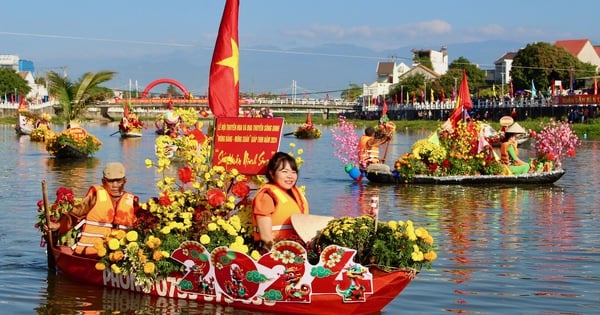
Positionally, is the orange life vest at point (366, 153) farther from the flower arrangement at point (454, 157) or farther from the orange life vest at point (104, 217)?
the orange life vest at point (104, 217)

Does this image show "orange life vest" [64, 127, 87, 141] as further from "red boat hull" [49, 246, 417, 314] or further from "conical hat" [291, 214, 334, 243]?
"conical hat" [291, 214, 334, 243]

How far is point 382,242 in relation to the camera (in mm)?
9922

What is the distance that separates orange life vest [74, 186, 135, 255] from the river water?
687 mm

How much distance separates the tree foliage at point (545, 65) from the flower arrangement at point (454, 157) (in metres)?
76.3

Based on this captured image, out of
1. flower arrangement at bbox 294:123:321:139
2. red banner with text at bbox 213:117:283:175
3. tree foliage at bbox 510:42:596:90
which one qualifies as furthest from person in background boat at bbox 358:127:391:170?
tree foliage at bbox 510:42:596:90

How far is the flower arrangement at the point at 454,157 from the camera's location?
25078 mm

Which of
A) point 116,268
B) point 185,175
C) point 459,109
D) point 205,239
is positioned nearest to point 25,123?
point 459,109


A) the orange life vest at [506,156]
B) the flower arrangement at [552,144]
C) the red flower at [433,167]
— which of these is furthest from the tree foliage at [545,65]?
the red flower at [433,167]

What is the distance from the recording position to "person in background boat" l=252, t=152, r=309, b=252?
34.2 ft

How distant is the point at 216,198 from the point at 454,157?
14.9 m

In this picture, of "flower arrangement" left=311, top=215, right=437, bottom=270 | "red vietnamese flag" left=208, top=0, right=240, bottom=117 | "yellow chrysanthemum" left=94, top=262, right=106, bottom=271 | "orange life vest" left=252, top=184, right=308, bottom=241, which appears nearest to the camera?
"flower arrangement" left=311, top=215, right=437, bottom=270

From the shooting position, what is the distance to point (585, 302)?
11.6 meters

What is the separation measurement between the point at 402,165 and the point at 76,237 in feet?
45.5

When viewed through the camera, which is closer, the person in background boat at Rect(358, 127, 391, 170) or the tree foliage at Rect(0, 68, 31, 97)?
the person in background boat at Rect(358, 127, 391, 170)
